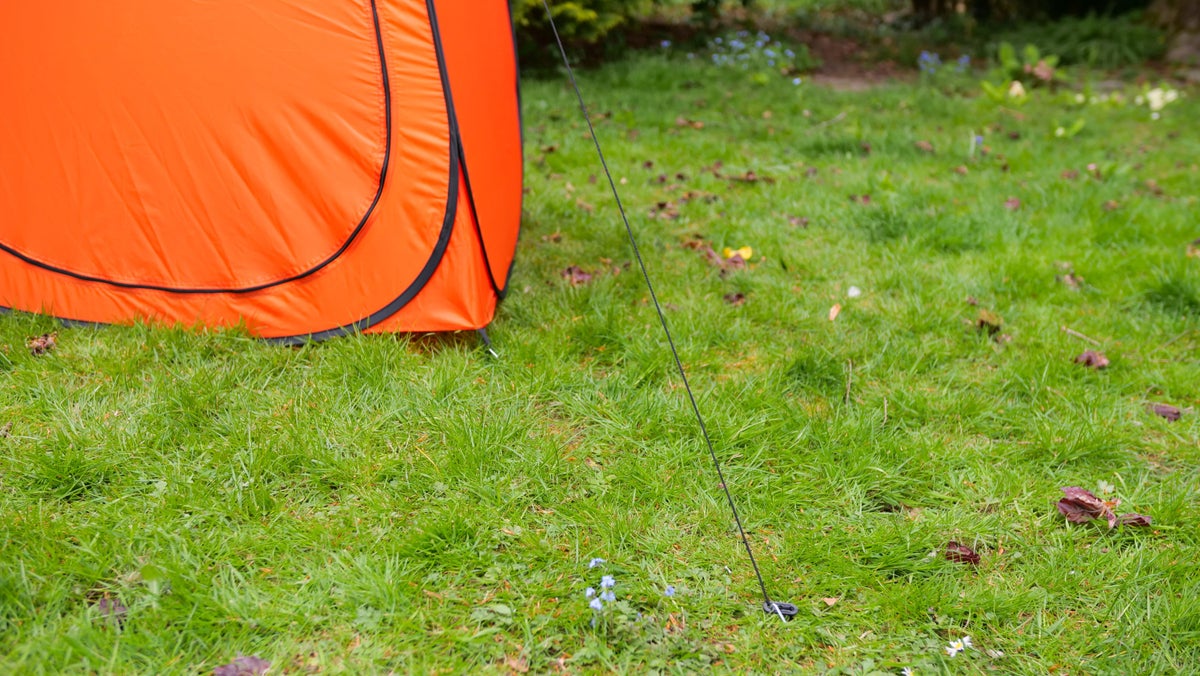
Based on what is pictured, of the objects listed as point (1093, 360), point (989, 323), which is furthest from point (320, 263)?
point (1093, 360)

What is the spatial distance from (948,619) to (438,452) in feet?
3.80

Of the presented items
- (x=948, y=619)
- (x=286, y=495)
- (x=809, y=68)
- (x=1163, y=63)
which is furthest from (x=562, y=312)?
(x=1163, y=63)

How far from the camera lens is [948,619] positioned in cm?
155

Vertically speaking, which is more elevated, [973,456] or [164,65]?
[164,65]

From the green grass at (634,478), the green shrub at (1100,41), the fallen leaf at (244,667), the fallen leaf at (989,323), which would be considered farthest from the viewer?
the green shrub at (1100,41)

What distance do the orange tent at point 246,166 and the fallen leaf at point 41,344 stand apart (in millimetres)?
100

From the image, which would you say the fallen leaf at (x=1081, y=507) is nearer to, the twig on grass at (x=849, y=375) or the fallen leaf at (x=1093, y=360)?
the twig on grass at (x=849, y=375)

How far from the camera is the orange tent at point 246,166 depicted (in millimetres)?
2092

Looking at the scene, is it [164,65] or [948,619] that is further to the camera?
[164,65]

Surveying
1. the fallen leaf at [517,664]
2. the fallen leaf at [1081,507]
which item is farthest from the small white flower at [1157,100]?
the fallen leaf at [517,664]

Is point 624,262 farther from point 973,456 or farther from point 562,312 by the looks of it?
point 973,456

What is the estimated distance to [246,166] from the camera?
85.9 inches

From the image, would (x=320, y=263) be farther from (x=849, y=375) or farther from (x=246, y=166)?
(x=849, y=375)

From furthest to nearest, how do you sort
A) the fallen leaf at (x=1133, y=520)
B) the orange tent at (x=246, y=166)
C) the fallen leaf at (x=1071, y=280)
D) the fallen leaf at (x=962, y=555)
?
the fallen leaf at (x=1071, y=280)
the orange tent at (x=246, y=166)
the fallen leaf at (x=1133, y=520)
the fallen leaf at (x=962, y=555)
